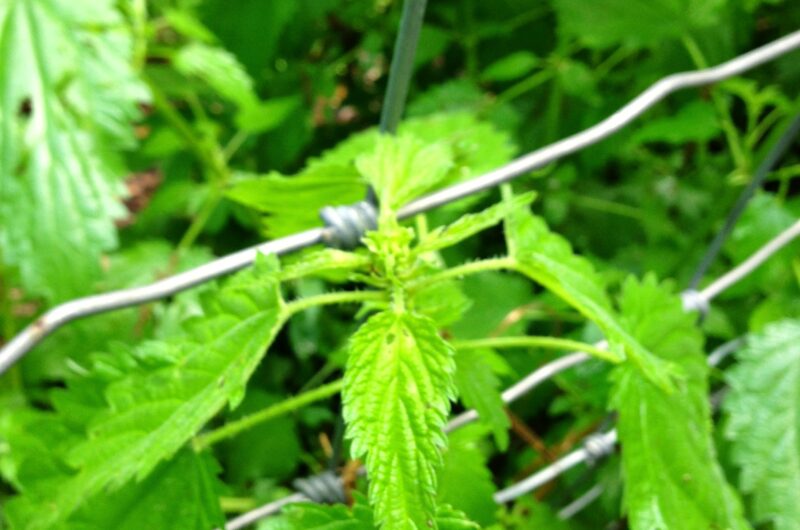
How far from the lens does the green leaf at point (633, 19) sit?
3.60 feet

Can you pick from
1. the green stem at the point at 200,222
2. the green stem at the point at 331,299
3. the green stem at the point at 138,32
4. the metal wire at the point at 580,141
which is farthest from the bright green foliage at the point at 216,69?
the green stem at the point at 331,299

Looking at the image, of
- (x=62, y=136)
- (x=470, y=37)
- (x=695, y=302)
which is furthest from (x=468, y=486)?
(x=470, y=37)

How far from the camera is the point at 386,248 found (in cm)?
47

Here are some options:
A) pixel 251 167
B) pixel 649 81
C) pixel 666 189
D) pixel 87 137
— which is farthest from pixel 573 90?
pixel 87 137

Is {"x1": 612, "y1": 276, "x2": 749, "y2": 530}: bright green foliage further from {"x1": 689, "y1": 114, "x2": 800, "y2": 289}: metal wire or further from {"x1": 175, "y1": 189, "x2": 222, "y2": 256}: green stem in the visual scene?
{"x1": 175, "y1": 189, "x2": 222, "y2": 256}: green stem

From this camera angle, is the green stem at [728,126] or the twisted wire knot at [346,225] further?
the green stem at [728,126]

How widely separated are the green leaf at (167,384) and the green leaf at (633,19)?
0.84 meters

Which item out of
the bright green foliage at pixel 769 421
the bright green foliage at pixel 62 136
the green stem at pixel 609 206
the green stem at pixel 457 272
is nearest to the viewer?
the green stem at pixel 457 272

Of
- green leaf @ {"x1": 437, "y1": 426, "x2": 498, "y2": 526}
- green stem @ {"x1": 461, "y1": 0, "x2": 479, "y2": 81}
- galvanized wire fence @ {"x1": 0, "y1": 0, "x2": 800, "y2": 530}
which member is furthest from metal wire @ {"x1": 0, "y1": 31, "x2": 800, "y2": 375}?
green stem @ {"x1": 461, "y1": 0, "x2": 479, "y2": 81}

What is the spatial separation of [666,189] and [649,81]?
0.19m

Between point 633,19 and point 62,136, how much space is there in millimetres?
871

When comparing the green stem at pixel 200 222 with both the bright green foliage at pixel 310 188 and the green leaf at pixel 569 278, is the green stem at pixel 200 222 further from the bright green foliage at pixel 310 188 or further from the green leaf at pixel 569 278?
the green leaf at pixel 569 278

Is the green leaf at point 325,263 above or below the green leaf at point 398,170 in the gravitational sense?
below

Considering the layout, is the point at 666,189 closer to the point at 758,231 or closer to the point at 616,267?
the point at 616,267
